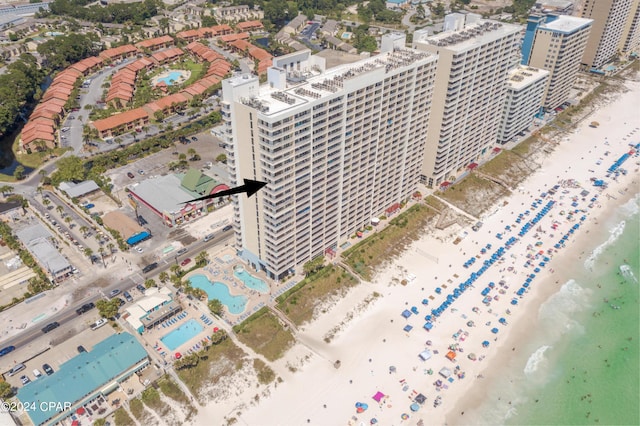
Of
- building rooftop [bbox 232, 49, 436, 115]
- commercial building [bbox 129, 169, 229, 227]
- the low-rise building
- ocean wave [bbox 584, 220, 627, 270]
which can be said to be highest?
building rooftop [bbox 232, 49, 436, 115]

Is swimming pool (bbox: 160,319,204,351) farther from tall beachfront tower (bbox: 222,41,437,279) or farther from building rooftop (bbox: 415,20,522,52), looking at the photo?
building rooftop (bbox: 415,20,522,52)

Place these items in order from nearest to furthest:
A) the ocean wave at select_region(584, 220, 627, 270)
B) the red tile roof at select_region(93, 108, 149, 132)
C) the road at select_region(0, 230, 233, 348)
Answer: the road at select_region(0, 230, 233, 348), the ocean wave at select_region(584, 220, 627, 270), the red tile roof at select_region(93, 108, 149, 132)

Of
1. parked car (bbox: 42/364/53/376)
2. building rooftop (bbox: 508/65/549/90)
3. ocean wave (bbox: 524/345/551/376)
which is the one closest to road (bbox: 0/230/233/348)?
parked car (bbox: 42/364/53/376)

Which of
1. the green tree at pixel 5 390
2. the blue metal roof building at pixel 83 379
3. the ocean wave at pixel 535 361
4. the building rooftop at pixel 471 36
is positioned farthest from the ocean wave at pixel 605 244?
the green tree at pixel 5 390

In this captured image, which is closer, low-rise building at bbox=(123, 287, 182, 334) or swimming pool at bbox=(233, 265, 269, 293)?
low-rise building at bbox=(123, 287, 182, 334)

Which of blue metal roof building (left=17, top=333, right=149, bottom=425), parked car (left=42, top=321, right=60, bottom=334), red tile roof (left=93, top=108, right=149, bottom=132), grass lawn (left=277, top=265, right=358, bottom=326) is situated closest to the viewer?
blue metal roof building (left=17, top=333, right=149, bottom=425)

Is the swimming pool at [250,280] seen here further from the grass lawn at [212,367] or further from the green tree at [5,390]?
the green tree at [5,390]
